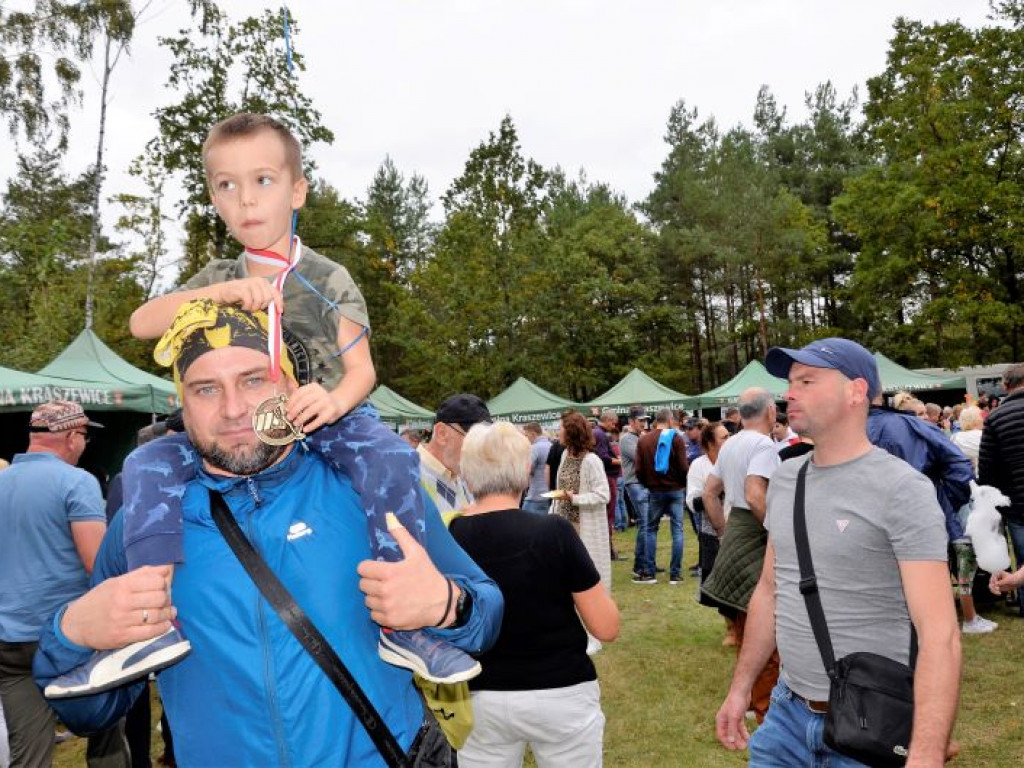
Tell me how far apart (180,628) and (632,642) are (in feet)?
23.1

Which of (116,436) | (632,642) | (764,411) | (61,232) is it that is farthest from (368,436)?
(61,232)

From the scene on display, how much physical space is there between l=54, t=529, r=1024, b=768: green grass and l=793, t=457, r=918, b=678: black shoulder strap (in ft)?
9.70

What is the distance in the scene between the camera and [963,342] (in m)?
30.5

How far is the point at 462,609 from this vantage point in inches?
65.4

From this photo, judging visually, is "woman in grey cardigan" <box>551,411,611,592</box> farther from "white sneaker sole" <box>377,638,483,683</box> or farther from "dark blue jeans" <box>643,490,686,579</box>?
"white sneaker sole" <box>377,638,483,683</box>

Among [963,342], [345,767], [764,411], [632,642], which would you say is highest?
[963,342]

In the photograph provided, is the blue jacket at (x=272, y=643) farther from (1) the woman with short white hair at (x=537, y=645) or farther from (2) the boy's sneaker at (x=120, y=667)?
(1) the woman with short white hair at (x=537, y=645)

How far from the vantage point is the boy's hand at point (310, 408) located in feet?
5.48

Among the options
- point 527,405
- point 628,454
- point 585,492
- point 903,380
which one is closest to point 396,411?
point 527,405

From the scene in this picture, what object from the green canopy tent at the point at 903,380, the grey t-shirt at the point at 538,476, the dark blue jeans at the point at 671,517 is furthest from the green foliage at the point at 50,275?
the green canopy tent at the point at 903,380

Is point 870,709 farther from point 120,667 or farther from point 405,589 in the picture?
point 120,667

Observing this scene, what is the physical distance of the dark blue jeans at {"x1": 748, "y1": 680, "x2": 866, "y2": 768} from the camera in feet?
8.54

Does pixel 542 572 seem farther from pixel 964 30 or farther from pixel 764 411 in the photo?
pixel 964 30

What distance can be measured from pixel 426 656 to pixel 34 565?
3550mm
